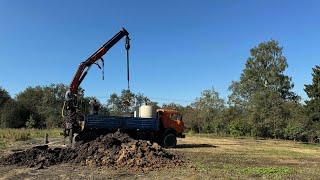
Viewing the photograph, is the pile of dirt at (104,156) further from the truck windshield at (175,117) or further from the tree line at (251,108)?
the tree line at (251,108)

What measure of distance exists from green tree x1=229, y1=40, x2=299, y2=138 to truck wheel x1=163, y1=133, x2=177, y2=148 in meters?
31.4

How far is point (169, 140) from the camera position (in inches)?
1284

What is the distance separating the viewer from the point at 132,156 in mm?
19188

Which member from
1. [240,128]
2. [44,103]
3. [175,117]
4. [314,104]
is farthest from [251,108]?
[44,103]

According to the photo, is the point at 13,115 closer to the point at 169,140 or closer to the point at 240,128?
the point at 240,128

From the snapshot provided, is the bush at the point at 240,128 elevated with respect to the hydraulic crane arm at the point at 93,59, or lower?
lower

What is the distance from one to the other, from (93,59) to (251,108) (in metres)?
37.7

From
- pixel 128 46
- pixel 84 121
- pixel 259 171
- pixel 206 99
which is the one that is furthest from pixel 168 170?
pixel 206 99

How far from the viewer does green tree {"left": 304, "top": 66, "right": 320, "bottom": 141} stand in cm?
4956

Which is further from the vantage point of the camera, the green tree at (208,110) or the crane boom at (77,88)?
the green tree at (208,110)

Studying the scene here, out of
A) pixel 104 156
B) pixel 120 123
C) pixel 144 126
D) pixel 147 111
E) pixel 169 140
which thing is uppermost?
pixel 147 111

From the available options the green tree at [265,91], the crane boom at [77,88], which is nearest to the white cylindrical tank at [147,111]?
the crane boom at [77,88]

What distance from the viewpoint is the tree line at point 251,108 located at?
2111 inches

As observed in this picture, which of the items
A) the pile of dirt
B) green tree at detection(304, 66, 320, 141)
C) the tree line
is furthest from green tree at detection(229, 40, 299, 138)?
the pile of dirt
